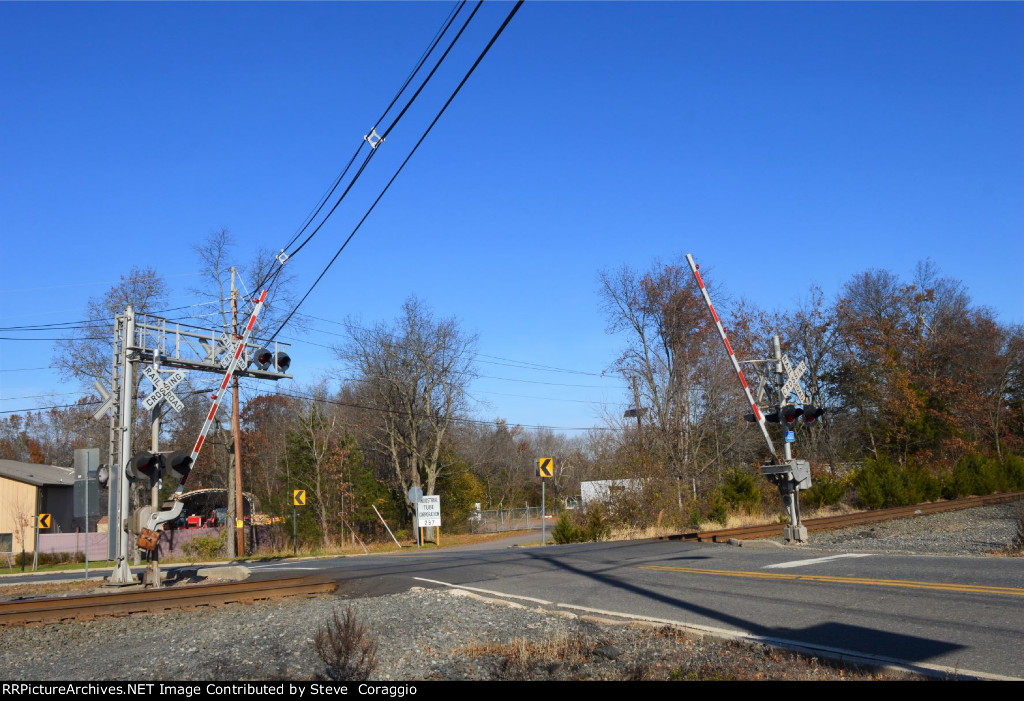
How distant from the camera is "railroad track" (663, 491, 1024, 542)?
20641mm

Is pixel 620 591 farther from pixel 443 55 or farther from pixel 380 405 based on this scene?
pixel 380 405

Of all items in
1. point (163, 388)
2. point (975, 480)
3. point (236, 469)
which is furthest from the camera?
point (236, 469)

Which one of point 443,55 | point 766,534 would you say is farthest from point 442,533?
point 443,55

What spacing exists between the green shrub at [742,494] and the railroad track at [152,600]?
21310mm

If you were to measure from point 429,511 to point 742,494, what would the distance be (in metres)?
14.9

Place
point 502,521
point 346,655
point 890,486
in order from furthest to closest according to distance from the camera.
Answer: point 502,521 → point 890,486 → point 346,655

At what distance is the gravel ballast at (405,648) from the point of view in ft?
Result: 23.8

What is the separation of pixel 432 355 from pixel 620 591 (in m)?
39.1

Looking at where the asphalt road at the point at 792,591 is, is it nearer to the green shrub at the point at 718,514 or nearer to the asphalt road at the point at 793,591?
the asphalt road at the point at 793,591

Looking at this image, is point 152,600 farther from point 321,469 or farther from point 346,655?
point 321,469

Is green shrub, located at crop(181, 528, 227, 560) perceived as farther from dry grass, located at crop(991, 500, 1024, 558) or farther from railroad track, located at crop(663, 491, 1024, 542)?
dry grass, located at crop(991, 500, 1024, 558)

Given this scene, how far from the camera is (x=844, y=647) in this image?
773 cm

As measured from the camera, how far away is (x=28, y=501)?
144 feet

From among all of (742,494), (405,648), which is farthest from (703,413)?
(405,648)
